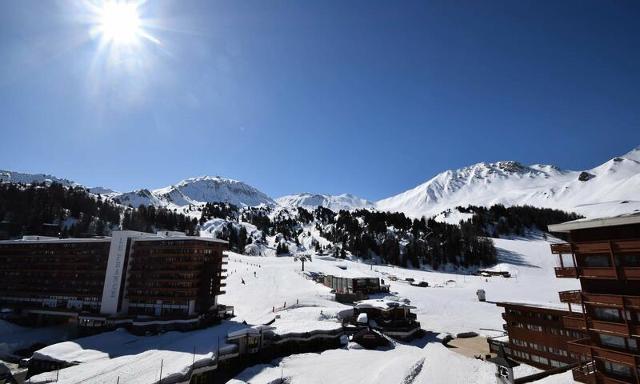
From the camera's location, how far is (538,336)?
4522 centimetres

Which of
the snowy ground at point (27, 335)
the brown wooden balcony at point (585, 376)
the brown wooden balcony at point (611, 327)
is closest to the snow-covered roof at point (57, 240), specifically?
the snowy ground at point (27, 335)

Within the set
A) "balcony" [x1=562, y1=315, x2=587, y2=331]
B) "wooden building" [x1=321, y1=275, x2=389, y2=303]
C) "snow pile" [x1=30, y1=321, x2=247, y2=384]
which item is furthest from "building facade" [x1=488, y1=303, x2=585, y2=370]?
"wooden building" [x1=321, y1=275, x2=389, y2=303]

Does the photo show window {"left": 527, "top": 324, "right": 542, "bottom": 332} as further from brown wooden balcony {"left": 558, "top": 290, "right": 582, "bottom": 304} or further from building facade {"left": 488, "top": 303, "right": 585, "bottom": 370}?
brown wooden balcony {"left": 558, "top": 290, "right": 582, "bottom": 304}

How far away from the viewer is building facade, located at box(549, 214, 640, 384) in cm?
2130

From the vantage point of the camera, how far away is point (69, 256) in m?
87.6

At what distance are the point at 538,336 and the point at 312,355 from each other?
104ft

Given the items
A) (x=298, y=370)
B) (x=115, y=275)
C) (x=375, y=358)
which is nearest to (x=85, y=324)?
(x=115, y=275)

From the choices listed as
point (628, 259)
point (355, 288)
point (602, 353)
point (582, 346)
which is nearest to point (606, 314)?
point (602, 353)

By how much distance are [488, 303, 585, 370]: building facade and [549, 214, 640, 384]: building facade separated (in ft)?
59.8

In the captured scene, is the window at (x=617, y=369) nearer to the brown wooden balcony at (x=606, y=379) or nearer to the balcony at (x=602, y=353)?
the brown wooden balcony at (x=606, y=379)

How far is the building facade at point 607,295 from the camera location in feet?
69.9

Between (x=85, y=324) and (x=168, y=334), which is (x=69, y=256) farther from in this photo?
(x=168, y=334)

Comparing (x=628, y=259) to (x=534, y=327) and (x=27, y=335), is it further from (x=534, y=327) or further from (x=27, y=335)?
(x=27, y=335)

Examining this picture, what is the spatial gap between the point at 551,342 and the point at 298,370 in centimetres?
3203
